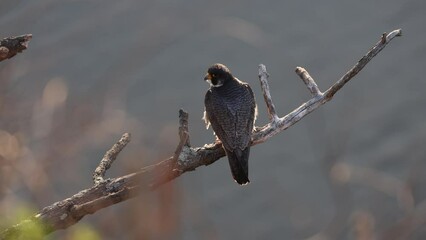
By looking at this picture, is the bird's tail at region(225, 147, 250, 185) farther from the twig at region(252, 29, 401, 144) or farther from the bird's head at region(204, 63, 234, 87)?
the bird's head at region(204, 63, 234, 87)

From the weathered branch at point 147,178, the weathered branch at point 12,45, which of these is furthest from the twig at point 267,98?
the weathered branch at point 12,45

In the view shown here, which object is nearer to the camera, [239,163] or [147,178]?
[147,178]

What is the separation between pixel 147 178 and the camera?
105 inches

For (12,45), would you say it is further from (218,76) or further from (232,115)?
(218,76)

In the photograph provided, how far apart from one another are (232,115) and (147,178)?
261cm

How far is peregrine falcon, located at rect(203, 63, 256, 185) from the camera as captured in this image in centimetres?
Answer: 488

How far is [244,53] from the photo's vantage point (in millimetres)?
9688

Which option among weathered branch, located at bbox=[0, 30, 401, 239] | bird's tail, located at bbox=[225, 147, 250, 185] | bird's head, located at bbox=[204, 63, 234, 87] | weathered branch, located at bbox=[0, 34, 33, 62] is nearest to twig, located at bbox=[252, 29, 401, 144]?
weathered branch, located at bbox=[0, 30, 401, 239]

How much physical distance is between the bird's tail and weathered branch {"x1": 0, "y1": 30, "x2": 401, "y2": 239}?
2.2 inches

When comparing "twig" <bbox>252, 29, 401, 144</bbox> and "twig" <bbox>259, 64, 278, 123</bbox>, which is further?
"twig" <bbox>259, 64, 278, 123</bbox>

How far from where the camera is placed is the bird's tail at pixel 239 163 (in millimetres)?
4871

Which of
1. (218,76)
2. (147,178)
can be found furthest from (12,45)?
(218,76)

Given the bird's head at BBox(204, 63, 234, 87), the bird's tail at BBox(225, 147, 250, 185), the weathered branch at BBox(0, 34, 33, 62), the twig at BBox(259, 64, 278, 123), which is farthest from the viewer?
the bird's head at BBox(204, 63, 234, 87)

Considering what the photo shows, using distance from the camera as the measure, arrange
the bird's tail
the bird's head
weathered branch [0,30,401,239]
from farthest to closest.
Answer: the bird's head < the bird's tail < weathered branch [0,30,401,239]
